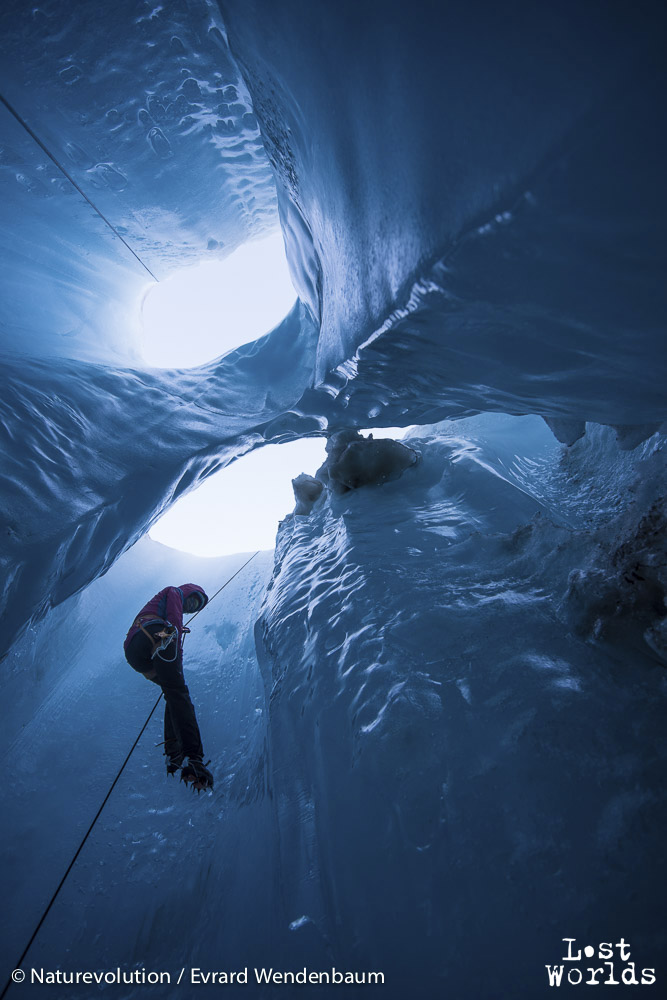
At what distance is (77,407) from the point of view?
9.07 ft

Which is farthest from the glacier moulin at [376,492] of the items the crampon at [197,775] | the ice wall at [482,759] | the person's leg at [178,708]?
the person's leg at [178,708]

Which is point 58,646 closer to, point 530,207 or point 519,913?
point 519,913

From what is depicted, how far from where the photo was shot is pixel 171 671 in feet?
9.76

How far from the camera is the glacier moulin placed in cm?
93

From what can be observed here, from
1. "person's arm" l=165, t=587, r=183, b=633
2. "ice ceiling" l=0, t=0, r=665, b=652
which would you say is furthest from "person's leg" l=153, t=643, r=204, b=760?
"ice ceiling" l=0, t=0, r=665, b=652

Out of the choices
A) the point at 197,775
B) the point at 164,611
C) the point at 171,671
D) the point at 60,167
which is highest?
the point at 60,167

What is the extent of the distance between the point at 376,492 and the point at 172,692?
101 inches

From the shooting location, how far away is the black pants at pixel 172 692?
2660 millimetres

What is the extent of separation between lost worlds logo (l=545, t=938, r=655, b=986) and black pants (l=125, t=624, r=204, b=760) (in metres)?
2.27

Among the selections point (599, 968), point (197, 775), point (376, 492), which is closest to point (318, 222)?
point (376, 492)

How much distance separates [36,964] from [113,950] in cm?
42

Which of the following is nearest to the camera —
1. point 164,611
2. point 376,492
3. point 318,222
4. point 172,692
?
point 318,222

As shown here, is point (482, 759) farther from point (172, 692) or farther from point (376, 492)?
point (376, 492)

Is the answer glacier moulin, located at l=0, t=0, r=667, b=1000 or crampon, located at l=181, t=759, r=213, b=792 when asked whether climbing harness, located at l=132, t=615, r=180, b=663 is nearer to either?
glacier moulin, located at l=0, t=0, r=667, b=1000
